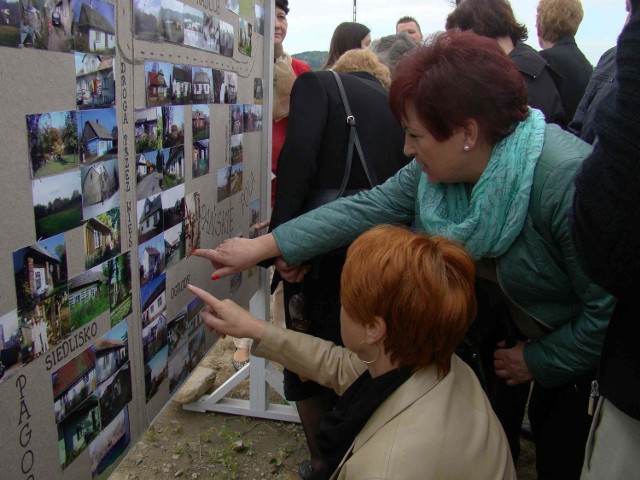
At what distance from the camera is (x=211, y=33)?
5.92 feet

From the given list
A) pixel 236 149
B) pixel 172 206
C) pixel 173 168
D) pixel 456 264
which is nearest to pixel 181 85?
pixel 173 168

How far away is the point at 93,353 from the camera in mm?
1301

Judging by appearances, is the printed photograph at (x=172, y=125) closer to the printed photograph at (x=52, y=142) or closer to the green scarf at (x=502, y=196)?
the printed photograph at (x=52, y=142)

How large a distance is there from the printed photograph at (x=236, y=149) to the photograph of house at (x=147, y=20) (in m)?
0.65

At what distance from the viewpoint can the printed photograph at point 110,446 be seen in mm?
1360

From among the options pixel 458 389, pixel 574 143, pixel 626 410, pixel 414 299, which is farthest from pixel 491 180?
pixel 626 410

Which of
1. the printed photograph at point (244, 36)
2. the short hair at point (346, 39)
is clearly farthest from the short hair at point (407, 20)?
the printed photograph at point (244, 36)

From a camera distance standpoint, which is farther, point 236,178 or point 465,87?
point 236,178

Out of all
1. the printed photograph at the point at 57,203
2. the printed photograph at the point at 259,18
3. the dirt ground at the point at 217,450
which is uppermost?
the printed photograph at the point at 259,18

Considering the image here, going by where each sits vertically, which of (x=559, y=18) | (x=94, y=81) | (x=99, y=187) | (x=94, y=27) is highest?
(x=559, y=18)

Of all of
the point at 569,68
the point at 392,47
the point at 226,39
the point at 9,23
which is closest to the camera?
the point at 9,23

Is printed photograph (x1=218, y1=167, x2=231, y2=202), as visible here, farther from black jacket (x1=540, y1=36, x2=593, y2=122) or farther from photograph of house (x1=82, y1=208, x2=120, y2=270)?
black jacket (x1=540, y1=36, x2=593, y2=122)

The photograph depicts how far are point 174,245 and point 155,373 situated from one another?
35 cm

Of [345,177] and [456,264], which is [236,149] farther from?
[456,264]
